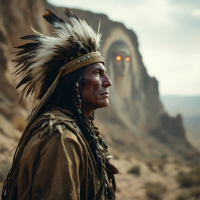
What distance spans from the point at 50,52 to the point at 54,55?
0.04 meters

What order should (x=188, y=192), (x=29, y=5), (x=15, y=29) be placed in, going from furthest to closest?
(x=29, y=5) < (x=15, y=29) < (x=188, y=192)

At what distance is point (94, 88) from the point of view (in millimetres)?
1724

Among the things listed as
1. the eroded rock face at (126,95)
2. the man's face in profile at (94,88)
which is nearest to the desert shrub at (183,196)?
the eroded rock face at (126,95)

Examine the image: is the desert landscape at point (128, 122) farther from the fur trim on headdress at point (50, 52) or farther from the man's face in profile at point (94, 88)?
the man's face in profile at point (94, 88)

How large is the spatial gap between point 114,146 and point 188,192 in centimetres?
548

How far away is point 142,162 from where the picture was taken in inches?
428

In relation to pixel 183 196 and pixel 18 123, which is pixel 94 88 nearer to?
pixel 183 196

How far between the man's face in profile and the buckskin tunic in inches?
14.8

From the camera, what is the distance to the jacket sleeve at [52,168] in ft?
3.68

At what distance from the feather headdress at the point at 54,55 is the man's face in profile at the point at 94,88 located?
80 millimetres

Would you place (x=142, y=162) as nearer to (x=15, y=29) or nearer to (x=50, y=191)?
(x=15, y=29)

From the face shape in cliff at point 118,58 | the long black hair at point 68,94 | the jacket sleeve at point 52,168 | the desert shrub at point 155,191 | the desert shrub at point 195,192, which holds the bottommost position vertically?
the desert shrub at point 195,192

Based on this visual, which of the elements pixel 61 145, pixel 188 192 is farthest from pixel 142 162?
pixel 61 145

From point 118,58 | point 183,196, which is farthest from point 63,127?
point 118,58
